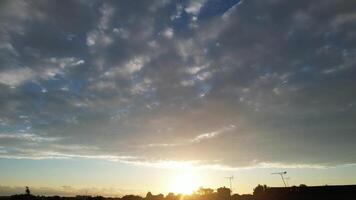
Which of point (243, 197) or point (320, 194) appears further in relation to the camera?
point (243, 197)

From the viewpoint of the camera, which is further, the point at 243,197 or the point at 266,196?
the point at 243,197

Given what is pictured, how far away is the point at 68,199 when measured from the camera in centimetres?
14612

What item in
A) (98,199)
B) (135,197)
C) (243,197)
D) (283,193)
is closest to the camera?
(283,193)

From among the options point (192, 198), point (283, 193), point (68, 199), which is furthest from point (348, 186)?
point (68, 199)

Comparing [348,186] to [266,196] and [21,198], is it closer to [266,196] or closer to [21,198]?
[266,196]

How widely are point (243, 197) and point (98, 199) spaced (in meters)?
62.4

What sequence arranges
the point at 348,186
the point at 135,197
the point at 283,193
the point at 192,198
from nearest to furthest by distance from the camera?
the point at 348,186 → the point at 283,193 → the point at 192,198 → the point at 135,197

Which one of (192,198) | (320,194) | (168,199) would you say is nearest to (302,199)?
(320,194)

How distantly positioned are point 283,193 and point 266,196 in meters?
5.05

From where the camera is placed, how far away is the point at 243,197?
114062mm

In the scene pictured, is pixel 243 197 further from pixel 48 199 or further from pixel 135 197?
pixel 48 199

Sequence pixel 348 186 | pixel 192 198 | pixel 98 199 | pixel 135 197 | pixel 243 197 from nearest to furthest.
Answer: pixel 348 186, pixel 243 197, pixel 192 198, pixel 98 199, pixel 135 197

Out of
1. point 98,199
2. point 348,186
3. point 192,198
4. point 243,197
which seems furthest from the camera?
point 98,199

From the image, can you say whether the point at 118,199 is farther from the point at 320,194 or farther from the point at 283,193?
the point at 320,194
